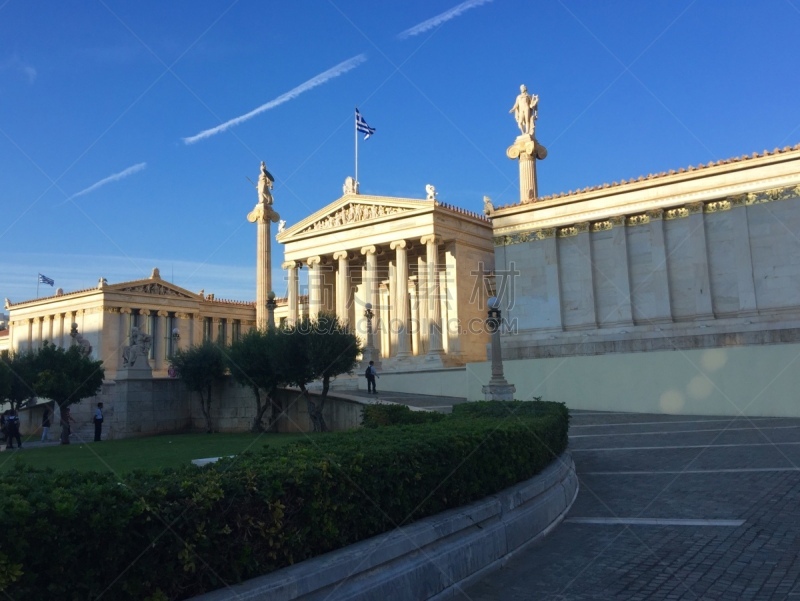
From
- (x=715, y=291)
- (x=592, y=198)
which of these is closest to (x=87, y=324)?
(x=592, y=198)

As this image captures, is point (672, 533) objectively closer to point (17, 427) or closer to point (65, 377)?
point (17, 427)

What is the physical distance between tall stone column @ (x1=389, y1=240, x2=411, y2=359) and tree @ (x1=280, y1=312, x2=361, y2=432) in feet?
49.5

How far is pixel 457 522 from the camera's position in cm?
682

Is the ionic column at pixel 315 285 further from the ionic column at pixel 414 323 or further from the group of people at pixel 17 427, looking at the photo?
the group of people at pixel 17 427

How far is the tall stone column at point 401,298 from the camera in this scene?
137ft

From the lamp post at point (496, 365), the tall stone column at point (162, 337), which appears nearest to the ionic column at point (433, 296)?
the lamp post at point (496, 365)

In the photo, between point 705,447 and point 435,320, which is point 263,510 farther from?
point 435,320

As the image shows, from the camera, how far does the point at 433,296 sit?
41.0 metres

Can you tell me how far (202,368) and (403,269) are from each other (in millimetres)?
15820

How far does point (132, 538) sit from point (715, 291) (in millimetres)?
29982

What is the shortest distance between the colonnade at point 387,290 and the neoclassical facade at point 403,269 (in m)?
0.07

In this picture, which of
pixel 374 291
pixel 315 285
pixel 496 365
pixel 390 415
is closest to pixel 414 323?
pixel 374 291

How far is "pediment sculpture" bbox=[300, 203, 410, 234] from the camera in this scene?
142 ft

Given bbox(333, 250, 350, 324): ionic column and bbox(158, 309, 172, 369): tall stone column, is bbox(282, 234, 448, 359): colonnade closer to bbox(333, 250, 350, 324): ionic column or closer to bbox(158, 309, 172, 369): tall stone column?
bbox(333, 250, 350, 324): ionic column
